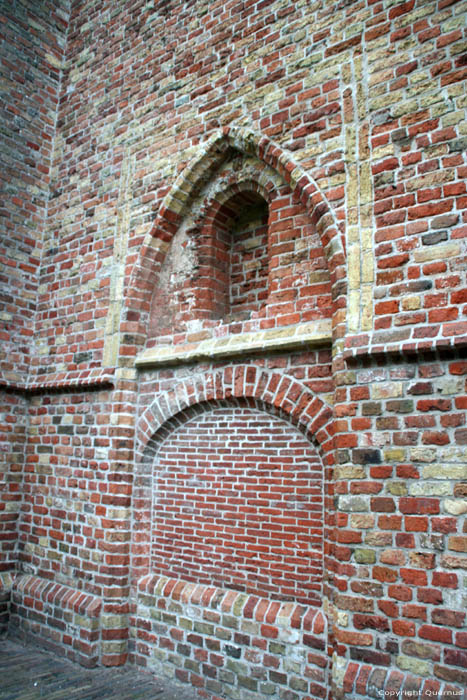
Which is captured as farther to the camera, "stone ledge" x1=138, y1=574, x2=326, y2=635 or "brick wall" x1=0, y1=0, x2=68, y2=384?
"brick wall" x1=0, y1=0, x2=68, y2=384

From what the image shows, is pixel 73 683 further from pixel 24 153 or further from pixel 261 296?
pixel 24 153

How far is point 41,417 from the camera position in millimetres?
5828

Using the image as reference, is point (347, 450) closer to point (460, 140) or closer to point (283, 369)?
point (283, 369)

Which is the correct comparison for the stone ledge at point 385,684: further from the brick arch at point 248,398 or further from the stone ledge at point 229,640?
the brick arch at point 248,398

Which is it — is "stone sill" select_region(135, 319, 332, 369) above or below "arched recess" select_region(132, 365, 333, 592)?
above

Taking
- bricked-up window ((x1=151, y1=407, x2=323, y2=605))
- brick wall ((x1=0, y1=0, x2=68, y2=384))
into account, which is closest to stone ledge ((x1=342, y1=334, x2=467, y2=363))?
bricked-up window ((x1=151, y1=407, x2=323, y2=605))

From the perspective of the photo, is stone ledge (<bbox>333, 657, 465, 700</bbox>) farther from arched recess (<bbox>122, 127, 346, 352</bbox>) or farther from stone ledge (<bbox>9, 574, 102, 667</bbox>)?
stone ledge (<bbox>9, 574, 102, 667</bbox>)

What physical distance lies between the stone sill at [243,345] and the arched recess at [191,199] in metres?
0.21

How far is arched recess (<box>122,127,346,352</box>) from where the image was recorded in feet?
12.3

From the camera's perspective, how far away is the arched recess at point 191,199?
3744mm

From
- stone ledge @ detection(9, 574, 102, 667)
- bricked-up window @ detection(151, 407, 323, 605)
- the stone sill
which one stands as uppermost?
the stone sill

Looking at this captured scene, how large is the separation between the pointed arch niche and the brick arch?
9.0 inches

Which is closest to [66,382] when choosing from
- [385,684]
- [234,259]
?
[234,259]

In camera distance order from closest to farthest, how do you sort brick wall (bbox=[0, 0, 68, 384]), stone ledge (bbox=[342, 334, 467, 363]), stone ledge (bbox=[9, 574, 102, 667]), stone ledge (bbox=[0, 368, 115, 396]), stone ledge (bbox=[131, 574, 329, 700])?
1. stone ledge (bbox=[342, 334, 467, 363])
2. stone ledge (bbox=[131, 574, 329, 700])
3. stone ledge (bbox=[9, 574, 102, 667])
4. stone ledge (bbox=[0, 368, 115, 396])
5. brick wall (bbox=[0, 0, 68, 384])
